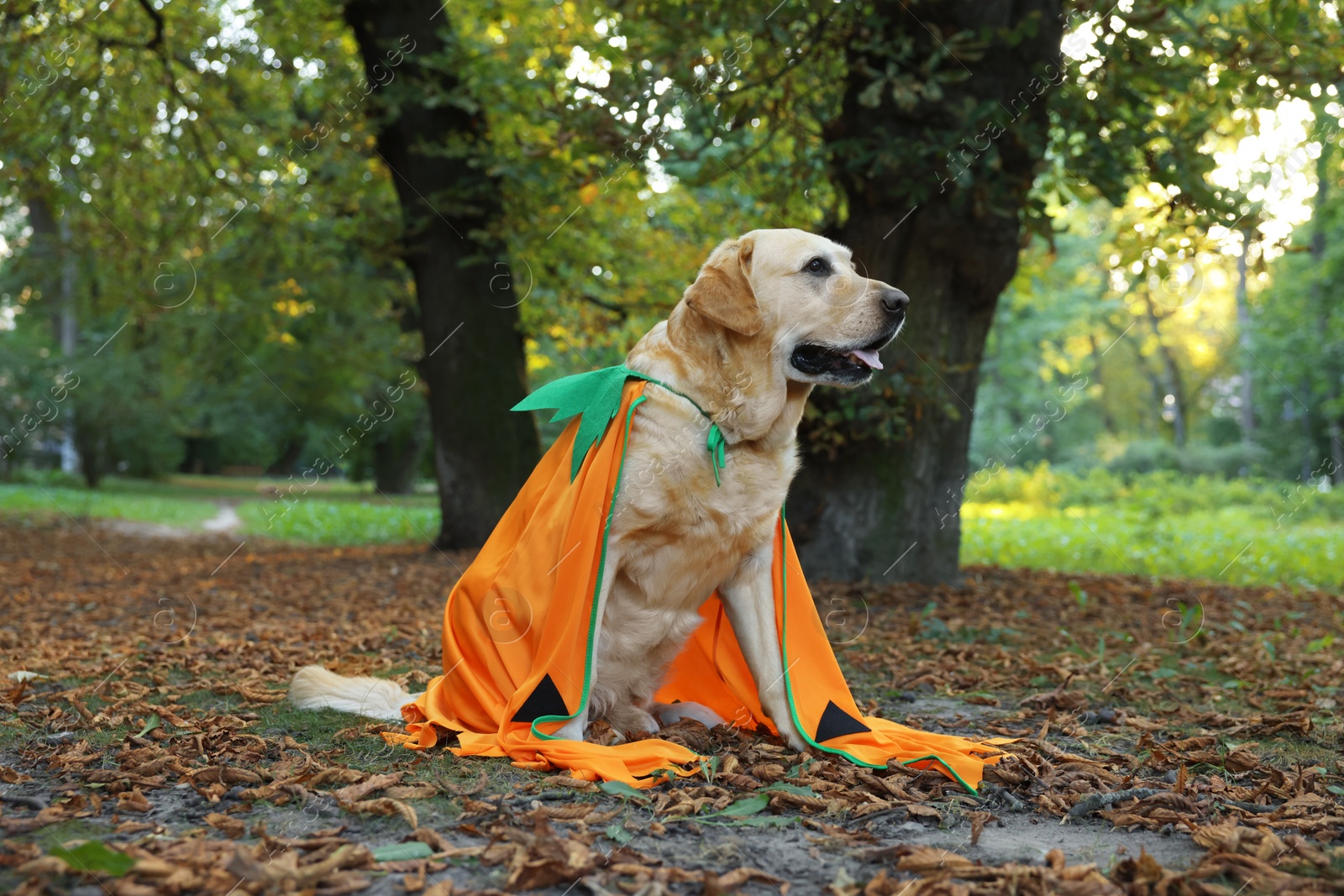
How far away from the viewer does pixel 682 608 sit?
11.7ft

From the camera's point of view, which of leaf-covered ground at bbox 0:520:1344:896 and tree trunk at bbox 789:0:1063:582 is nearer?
leaf-covered ground at bbox 0:520:1344:896

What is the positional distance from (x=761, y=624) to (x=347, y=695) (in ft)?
5.76

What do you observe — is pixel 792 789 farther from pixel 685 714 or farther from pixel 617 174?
pixel 617 174

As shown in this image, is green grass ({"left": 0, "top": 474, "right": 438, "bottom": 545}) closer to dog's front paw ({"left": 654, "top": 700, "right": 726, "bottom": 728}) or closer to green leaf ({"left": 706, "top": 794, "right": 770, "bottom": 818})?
dog's front paw ({"left": 654, "top": 700, "right": 726, "bottom": 728})

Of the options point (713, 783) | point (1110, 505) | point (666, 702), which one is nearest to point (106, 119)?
point (666, 702)

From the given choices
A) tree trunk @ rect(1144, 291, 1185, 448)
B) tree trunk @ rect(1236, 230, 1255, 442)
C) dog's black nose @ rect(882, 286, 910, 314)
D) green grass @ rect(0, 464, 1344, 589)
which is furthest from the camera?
tree trunk @ rect(1144, 291, 1185, 448)

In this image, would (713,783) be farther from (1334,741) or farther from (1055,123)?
(1055,123)

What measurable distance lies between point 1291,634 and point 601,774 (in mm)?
5398

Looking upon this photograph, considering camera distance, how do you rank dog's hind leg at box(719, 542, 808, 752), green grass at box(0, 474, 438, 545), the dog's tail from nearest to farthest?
1. dog's hind leg at box(719, 542, 808, 752)
2. the dog's tail
3. green grass at box(0, 474, 438, 545)

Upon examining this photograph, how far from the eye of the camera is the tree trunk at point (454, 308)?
31.0ft

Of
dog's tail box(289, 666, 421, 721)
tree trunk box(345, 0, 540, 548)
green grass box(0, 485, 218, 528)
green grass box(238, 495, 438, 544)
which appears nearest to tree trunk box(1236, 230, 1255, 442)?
green grass box(238, 495, 438, 544)

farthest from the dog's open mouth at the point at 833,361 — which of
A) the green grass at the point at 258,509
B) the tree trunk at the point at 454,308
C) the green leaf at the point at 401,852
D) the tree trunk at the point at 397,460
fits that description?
the tree trunk at the point at 397,460

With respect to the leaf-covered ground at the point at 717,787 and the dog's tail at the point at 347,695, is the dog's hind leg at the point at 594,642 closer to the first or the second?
the leaf-covered ground at the point at 717,787

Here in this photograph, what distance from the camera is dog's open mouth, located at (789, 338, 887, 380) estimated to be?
11.5 feet
